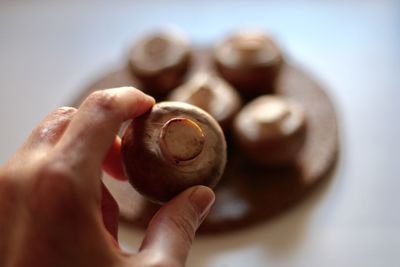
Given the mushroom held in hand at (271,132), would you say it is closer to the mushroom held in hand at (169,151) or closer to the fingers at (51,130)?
the mushroom held in hand at (169,151)

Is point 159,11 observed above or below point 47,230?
below

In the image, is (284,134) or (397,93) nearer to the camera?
(284,134)

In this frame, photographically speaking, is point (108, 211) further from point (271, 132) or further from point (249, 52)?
point (249, 52)

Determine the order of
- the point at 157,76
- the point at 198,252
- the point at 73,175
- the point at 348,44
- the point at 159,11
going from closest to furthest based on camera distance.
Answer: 1. the point at 73,175
2. the point at 198,252
3. the point at 157,76
4. the point at 348,44
5. the point at 159,11

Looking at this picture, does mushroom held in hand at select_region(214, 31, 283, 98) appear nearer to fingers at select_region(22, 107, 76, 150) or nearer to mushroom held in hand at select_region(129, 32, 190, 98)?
mushroom held in hand at select_region(129, 32, 190, 98)

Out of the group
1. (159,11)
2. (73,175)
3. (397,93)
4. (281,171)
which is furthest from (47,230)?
(159,11)

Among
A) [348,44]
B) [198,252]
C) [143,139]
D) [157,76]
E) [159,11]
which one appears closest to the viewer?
[143,139]

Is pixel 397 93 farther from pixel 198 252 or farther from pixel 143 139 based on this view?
pixel 143 139

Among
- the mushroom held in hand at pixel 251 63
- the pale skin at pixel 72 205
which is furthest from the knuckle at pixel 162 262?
the mushroom held in hand at pixel 251 63
